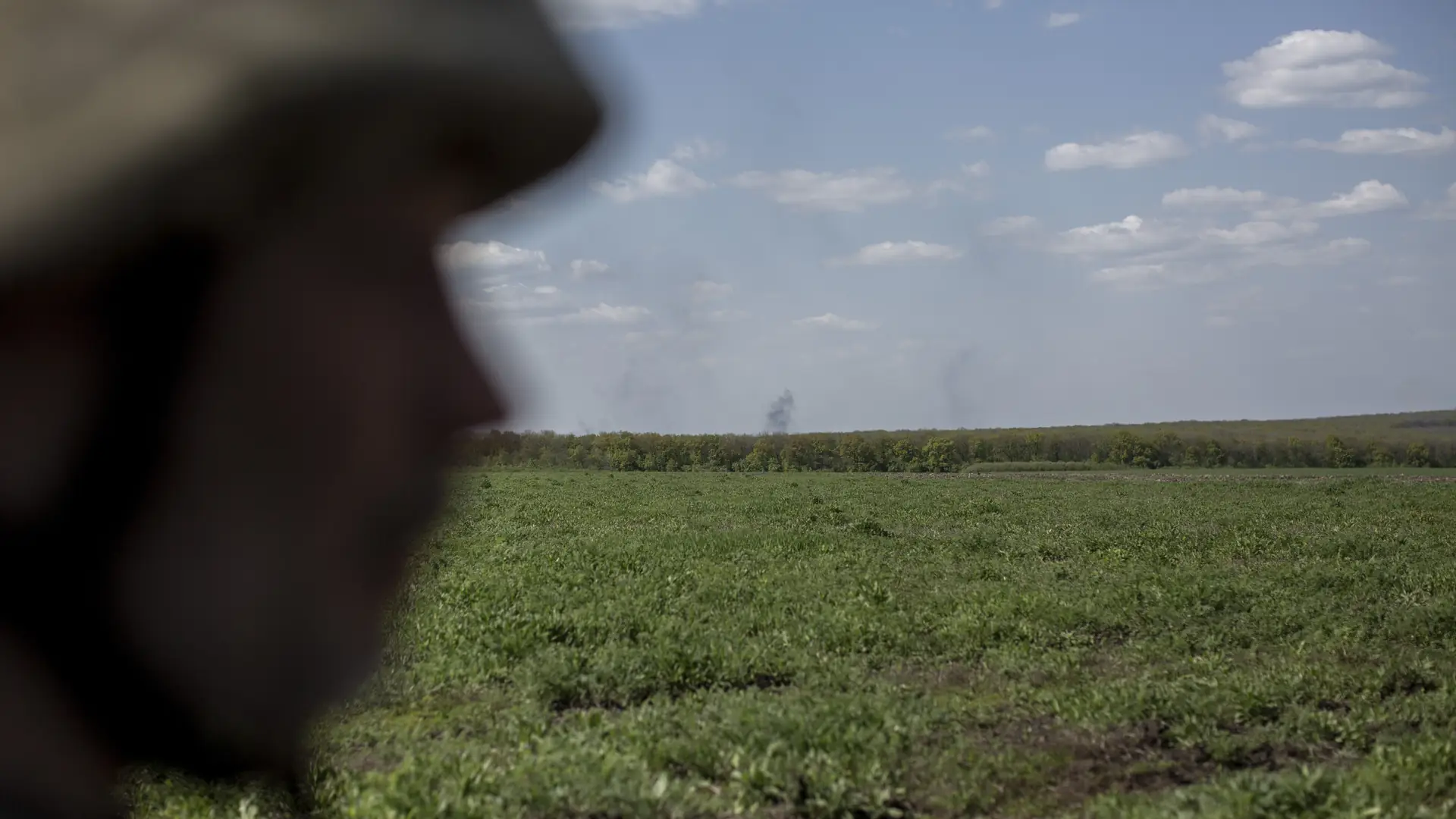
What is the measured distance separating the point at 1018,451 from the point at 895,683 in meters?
90.3

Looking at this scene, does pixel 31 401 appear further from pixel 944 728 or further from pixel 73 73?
pixel 944 728

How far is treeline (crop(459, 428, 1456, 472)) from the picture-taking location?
281 ft

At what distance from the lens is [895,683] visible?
29.7 ft

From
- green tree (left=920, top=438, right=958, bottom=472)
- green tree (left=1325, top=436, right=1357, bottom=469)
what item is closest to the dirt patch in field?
green tree (left=920, top=438, right=958, bottom=472)

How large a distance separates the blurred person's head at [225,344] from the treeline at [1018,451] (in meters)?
76.8

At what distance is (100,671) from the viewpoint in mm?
669

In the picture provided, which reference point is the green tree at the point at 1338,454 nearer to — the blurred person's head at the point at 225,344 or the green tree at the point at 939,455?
the green tree at the point at 939,455

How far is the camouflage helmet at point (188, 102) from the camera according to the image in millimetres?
565

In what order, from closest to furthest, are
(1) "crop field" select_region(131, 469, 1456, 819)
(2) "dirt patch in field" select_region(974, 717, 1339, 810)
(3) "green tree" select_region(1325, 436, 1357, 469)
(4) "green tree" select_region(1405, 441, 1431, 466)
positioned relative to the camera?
1. (1) "crop field" select_region(131, 469, 1456, 819)
2. (2) "dirt patch in field" select_region(974, 717, 1339, 810)
3. (4) "green tree" select_region(1405, 441, 1431, 466)
4. (3) "green tree" select_region(1325, 436, 1357, 469)

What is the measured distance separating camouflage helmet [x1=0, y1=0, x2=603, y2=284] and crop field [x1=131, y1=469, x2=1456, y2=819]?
232 millimetres

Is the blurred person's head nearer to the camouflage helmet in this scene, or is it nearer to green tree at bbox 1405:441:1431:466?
the camouflage helmet

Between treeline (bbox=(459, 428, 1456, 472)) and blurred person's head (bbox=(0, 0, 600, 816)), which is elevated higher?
blurred person's head (bbox=(0, 0, 600, 816))

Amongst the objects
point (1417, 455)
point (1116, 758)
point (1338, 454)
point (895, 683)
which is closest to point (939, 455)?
point (1338, 454)

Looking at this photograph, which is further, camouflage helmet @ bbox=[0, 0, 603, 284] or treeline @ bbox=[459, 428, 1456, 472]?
treeline @ bbox=[459, 428, 1456, 472]
